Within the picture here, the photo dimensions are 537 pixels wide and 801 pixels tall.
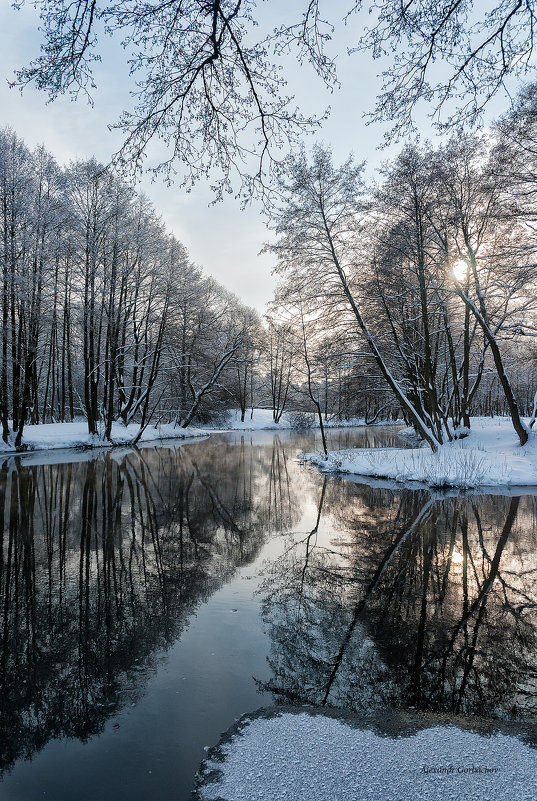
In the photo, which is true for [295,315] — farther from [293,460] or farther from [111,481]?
[111,481]

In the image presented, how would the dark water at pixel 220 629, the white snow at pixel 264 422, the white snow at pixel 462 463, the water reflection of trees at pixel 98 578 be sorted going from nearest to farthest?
the dark water at pixel 220 629
the water reflection of trees at pixel 98 578
the white snow at pixel 462 463
the white snow at pixel 264 422

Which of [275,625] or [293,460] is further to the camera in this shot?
[293,460]

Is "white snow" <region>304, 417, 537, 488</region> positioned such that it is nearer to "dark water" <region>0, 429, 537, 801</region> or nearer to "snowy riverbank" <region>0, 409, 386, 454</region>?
"dark water" <region>0, 429, 537, 801</region>

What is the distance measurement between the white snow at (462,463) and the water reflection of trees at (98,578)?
457 cm

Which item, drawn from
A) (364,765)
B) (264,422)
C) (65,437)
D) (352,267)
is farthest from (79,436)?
(264,422)

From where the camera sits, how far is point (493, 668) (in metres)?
3.87

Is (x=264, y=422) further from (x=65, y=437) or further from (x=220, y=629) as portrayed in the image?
(x=220, y=629)

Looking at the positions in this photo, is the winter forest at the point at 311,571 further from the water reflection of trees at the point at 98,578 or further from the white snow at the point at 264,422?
the white snow at the point at 264,422

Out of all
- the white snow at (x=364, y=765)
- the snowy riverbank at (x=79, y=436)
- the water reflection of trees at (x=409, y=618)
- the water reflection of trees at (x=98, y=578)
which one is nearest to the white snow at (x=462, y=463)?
the water reflection of trees at (x=98, y=578)

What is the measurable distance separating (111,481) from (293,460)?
1021cm

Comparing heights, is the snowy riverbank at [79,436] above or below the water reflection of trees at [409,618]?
above

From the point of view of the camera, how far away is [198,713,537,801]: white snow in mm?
2432

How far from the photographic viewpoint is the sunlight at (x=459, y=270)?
17578 millimetres

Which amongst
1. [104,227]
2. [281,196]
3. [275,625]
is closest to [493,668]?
[275,625]
